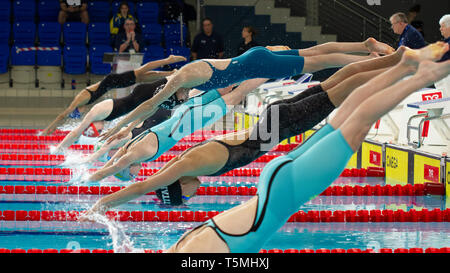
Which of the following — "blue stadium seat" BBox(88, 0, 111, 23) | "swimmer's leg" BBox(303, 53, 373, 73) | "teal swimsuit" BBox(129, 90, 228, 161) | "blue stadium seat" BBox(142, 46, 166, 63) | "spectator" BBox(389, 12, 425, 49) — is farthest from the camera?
"blue stadium seat" BBox(88, 0, 111, 23)

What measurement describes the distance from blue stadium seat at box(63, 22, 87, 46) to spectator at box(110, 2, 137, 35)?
66cm

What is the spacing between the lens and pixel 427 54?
8.51 feet

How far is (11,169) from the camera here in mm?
7555

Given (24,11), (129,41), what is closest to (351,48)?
(129,41)

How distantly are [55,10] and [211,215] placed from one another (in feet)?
30.9

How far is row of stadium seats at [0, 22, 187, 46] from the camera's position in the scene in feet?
41.8

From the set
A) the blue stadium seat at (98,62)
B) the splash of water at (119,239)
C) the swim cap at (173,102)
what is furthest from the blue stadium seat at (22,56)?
the splash of water at (119,239)

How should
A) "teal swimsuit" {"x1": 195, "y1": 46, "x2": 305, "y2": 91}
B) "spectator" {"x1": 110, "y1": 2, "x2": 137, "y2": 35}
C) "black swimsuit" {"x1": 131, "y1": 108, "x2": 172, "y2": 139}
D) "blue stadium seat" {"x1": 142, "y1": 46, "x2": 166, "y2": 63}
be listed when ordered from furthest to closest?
"blue stadium seat" {"x1": 142, "y1": 46, "x2": 166, "y2": 63} → "spectator" {"x1": 110, "y1": 2, "x2": 137, "y2": 35} → "black swimsuit" {"x1": 131, "y1": 108, "x2": 172, "y2": 139} → "teal swimsuit" {"x1": 195, "y1": 46, "x2": 305, "y2": 91}

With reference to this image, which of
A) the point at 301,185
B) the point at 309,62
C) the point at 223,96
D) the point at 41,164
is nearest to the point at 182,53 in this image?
the point at 41,164

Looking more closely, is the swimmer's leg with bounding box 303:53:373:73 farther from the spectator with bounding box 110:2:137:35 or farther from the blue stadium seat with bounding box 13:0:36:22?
the blue stadium seat with bounding box 13:0:36:22

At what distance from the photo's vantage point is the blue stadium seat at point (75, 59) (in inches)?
492

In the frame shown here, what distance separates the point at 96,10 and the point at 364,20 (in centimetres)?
568

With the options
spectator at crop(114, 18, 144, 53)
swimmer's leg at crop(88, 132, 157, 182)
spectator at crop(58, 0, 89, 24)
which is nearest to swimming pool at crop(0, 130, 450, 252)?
swimmer's leg at crop(88, 132, 157, 182)

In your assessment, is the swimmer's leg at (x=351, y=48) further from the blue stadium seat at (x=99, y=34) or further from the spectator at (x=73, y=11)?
the spectator at (x=73, y=11)
